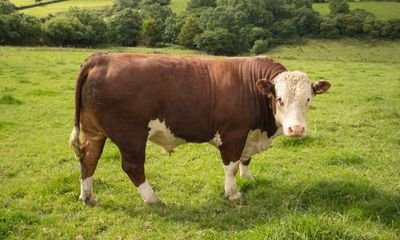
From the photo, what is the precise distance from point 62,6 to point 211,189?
8717cm

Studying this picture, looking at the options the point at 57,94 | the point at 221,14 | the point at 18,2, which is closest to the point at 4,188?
the point at 57,94

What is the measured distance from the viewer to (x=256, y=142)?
6.93 meters

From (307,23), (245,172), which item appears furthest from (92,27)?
(245,172)

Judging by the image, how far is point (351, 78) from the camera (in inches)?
931

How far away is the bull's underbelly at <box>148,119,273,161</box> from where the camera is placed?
631 cm

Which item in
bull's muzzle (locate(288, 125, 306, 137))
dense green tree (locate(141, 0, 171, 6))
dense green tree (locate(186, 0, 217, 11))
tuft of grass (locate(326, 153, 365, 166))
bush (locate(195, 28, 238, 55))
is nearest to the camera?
bull's muzzle (locate(288, 125, 306, 137))

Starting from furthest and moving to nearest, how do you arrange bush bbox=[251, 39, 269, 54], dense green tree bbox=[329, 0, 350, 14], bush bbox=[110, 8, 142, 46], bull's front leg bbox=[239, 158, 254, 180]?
dense green tree bbox=[329, 0, 350, 14] → bush bbox=[110, 8, 142, 46] → bush bbox=[251, 39, 269, 54] → bull's front leg bbox=[239, 158, 254, 180]

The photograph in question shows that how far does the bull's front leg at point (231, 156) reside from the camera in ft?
21.2

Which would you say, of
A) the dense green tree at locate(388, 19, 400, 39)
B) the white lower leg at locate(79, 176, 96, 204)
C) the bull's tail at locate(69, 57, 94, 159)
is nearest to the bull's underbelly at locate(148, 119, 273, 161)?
the bull's tail at locate(69, 57, 94, 159)

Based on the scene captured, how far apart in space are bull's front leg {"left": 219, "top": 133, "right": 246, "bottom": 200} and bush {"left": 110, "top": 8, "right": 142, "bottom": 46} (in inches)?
2531

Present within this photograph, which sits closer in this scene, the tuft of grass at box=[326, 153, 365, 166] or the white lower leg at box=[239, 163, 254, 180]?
the white lower leg at box=[239, 163, 254, 180]

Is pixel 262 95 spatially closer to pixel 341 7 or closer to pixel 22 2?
pixel 341 7

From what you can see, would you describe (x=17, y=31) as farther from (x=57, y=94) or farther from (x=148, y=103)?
(x=148, y=103)

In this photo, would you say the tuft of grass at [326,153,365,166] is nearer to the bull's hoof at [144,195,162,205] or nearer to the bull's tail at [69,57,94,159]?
the bull's hoof at [144,195,162,205]
